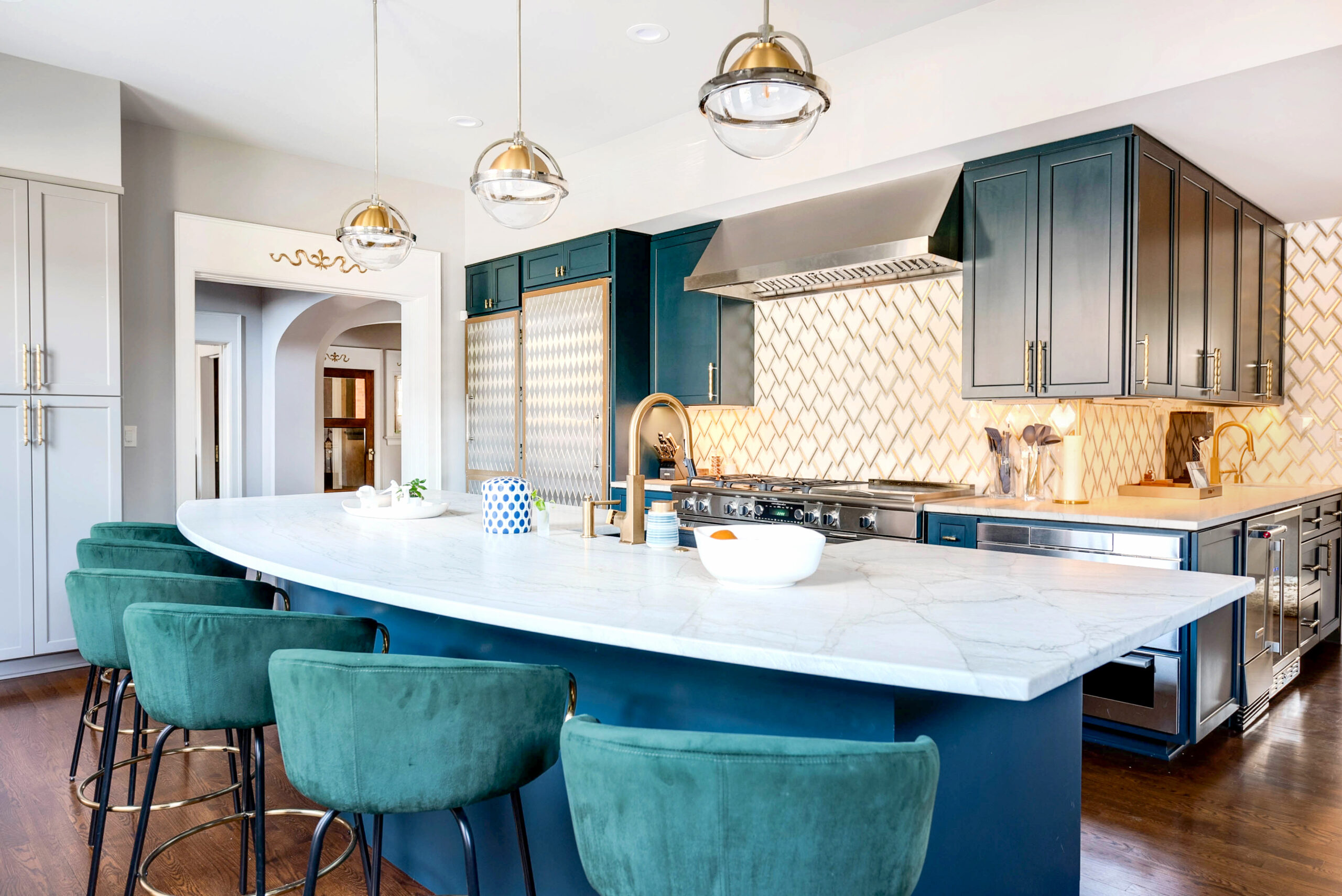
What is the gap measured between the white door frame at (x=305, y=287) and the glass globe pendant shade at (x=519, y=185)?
9.63 feet

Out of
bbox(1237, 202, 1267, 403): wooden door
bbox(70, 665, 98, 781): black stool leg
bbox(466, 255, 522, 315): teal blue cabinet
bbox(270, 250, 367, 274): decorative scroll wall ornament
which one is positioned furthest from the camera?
bbox(466, 255, 522, 315): teal blue cabinet

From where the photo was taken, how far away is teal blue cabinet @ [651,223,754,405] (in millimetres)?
4789

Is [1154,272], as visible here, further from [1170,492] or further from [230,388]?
[230,388]

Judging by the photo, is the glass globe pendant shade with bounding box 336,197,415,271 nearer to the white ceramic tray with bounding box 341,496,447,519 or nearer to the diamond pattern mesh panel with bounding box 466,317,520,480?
the white ceramic tray with bounding box 341,496,447,519

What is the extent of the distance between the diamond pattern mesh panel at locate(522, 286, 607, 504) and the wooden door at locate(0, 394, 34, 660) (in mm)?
2680

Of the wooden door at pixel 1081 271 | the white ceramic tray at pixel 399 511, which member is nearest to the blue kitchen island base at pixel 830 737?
the white ceramic tray at pixel 399 511

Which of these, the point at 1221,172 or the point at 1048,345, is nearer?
the point at 1048,345

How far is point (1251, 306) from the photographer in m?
4.34

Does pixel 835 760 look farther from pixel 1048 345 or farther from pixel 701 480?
pixel 701 480

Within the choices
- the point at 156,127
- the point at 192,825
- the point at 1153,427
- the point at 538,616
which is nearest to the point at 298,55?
the point at 156,127

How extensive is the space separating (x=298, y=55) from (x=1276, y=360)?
538 centimetres

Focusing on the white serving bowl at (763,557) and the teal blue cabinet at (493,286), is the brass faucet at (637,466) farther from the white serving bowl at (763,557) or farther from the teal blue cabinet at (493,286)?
the teal blue cabinet at (493,286)

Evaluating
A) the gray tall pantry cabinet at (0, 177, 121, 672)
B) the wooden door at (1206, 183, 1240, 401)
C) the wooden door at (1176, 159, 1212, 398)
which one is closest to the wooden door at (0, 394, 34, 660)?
the gray tall pantry cabinet at (0, 177, 121, 672)

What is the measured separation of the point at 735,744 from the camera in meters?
0.97
